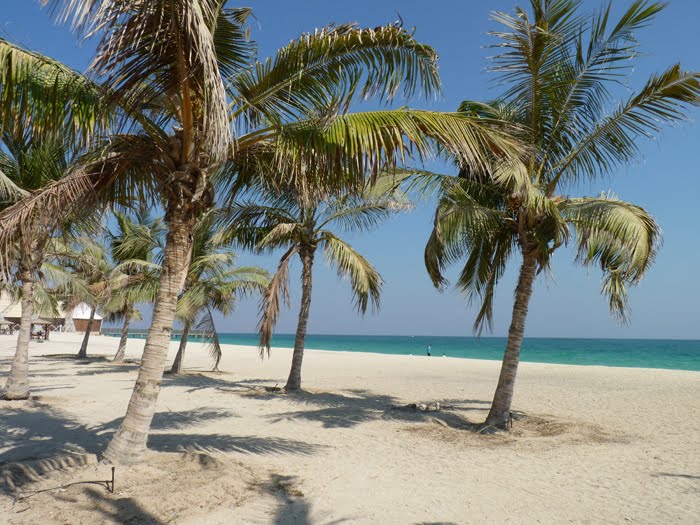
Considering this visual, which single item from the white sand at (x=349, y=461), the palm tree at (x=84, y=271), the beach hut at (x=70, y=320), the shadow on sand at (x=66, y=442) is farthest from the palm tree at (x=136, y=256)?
the beach hut at (x=70, y=320)

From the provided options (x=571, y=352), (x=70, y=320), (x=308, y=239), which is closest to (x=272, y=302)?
(x=308, y=239)

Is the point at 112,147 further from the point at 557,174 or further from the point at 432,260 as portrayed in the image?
the point at 557,174

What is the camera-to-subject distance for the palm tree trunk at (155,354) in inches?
199

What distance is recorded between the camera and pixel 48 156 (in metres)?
8.27

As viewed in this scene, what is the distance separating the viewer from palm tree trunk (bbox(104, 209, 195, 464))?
5.05 metres

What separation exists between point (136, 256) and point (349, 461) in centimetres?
1520

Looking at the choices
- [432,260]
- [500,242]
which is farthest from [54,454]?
[500,242]

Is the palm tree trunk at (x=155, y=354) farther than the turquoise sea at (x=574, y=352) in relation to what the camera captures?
No

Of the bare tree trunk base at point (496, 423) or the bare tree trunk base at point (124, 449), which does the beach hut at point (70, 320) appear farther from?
the bare tree trunk base at point (124, 449)

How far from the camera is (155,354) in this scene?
16.7 feet

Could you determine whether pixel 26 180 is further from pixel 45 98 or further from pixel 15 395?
pixel 45 98

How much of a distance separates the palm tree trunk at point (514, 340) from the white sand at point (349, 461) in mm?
379

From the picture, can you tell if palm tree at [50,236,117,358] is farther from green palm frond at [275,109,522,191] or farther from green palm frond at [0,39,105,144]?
green palm frond at [275,109,522,191]

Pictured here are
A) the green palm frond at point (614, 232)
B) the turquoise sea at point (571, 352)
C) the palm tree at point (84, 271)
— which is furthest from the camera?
the turquoise sea at point (571, 352)
